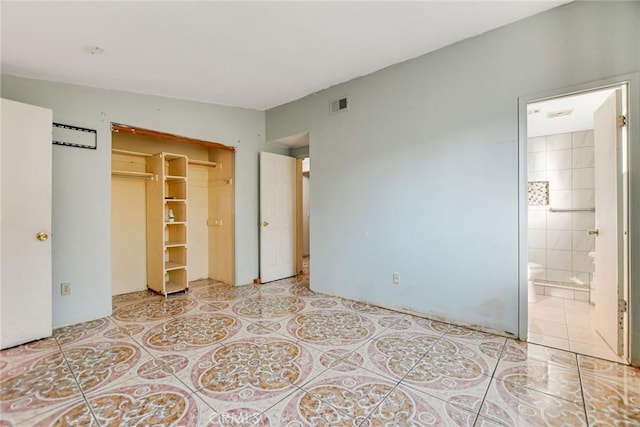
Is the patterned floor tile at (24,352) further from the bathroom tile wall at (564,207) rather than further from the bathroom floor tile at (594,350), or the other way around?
the bathroom tile wall at (564,207)

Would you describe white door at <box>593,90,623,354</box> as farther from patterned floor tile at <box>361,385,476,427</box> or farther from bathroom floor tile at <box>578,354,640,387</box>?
patterned floor tile at <box>361,385,476,427</box>

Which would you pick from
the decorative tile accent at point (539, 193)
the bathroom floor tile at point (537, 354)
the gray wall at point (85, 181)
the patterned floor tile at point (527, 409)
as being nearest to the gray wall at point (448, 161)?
the bathroom floor tile at point (537, 354)

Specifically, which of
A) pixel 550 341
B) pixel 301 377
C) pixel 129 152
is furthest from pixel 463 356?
pixel 129 152

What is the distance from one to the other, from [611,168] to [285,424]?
305 cm

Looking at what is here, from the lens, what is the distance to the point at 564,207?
4152 mm

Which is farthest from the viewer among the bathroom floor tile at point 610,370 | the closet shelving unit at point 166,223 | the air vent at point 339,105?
the closet shelving unit at point 166,223

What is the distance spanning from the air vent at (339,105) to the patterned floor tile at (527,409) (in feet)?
10.4

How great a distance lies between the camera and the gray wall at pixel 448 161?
226 centimetres

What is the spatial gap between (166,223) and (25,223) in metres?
1.47

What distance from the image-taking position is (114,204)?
153 inches

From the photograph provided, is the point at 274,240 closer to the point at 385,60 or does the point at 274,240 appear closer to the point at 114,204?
the point at 114,204

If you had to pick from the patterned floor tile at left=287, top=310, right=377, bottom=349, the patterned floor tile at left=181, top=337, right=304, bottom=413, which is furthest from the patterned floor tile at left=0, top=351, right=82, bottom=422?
the patterned floor tile at left=287, top=310, right=377, bottom=349

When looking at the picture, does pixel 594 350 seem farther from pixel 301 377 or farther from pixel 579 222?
pixel 579 222

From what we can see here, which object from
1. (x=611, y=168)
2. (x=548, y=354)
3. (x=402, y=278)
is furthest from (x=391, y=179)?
(x=548, y=354)
